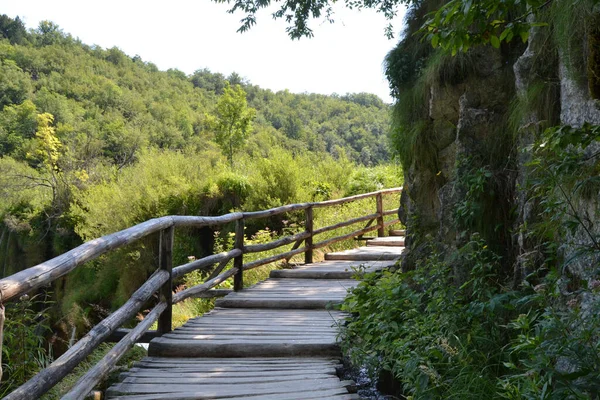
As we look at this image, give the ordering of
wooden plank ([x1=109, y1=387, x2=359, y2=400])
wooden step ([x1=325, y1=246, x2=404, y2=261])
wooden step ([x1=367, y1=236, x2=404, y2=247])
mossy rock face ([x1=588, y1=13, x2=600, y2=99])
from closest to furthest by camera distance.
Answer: mossy rock face ([x1=588, y1=13, x2=600, y2=99]), wooden plank ([x1=109, y1=387, x2=359, y2=400]), wooden step ([x1=325, y1=246, x2=404, y2=261]), wooden step ([x1=367, y1=236, x2=404, y2=247])

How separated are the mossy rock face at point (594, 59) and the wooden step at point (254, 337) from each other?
2.53 metres

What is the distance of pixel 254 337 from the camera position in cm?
454

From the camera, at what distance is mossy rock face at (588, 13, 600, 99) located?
8.79ft

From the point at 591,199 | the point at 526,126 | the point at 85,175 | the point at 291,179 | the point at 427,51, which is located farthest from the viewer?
the point at 85,175

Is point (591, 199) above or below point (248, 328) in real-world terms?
above

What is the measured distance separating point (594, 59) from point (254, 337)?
314cm

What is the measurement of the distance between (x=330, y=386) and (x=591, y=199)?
184 cm

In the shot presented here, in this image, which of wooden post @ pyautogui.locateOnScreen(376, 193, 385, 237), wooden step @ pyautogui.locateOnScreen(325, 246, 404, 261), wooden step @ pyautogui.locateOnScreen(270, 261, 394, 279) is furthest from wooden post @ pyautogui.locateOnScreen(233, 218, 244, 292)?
wooden post @ pyautogui.locateOnScreen(376, 193, 385, 237)

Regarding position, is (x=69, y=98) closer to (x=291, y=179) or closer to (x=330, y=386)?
(x=291, y=179)

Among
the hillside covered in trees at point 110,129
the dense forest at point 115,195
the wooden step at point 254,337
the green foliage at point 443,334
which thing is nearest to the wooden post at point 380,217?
the dense forest at point 115,195

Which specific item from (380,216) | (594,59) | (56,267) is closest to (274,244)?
(380,216)

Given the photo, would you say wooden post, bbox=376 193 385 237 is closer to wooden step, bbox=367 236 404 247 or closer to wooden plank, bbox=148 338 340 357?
wooden step, bbox=367 236 404 247

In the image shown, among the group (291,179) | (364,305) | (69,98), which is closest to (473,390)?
(364,305)

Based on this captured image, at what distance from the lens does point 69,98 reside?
53.4 m
